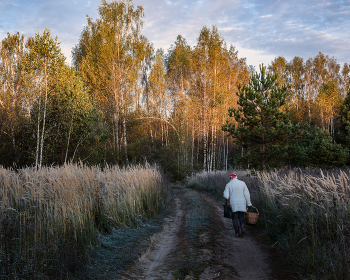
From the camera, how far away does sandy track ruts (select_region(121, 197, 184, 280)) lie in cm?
483

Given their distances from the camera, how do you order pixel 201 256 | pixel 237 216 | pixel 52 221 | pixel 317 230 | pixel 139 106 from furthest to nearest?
pixel 139 106 < pixel 237 216 < pixel 201 256 < pixel 317 230 < pixel 52 221

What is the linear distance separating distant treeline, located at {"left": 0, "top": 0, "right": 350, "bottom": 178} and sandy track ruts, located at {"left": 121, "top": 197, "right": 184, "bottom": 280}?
8.56m

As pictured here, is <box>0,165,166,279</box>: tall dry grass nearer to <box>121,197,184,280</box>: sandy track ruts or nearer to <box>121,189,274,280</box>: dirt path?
<box>121,197,184,280</box>: sandy track ruts

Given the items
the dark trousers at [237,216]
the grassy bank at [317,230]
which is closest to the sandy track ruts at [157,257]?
the dark trousers at [237,216]

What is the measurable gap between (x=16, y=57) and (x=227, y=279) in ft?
114

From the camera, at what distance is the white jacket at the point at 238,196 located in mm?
8008

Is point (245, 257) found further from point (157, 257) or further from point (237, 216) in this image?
point (237, 216)

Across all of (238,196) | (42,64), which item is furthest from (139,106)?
(238,196)

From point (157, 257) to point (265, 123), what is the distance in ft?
42.2

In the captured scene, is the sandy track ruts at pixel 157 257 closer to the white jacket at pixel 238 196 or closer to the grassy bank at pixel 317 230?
the white jacket at pixel 238 196

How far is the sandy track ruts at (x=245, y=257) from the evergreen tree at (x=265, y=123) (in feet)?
30.2

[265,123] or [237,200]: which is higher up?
[265,123]

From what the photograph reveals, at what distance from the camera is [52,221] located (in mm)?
4480

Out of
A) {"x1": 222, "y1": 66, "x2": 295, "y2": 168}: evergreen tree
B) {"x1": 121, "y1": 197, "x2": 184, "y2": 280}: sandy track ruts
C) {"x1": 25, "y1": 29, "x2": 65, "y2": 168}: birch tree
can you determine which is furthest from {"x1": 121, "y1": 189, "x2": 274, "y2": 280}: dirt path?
{"x1": 25, "y1": 29, "x2": 65, "y2": 168}: birch tree
